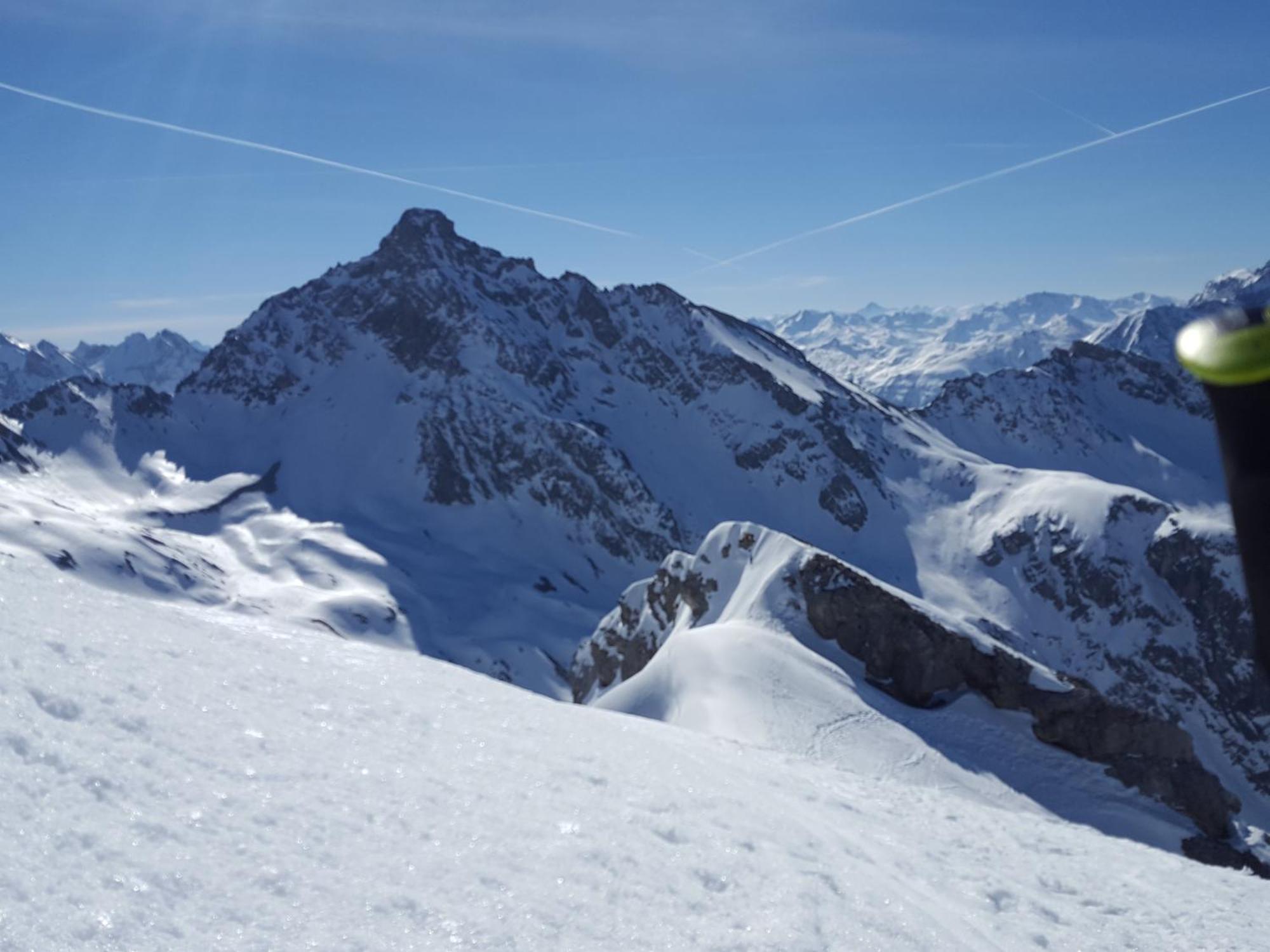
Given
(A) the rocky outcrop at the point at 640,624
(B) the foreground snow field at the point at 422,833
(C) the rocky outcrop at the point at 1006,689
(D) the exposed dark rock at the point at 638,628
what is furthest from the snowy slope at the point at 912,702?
(B) the foreground snow field at the point at 422,833

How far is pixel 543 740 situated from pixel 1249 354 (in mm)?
12960

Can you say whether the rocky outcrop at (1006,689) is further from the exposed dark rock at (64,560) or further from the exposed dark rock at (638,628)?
the exposed dark rock at (64,560)

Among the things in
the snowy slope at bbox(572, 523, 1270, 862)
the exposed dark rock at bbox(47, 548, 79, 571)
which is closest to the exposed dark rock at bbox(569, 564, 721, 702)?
the snowy slope at bbox(572, 523, 1270, 862)

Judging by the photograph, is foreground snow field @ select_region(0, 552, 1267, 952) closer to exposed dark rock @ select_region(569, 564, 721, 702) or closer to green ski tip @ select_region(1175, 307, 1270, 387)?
green ski tip @ select_region(1175, 307, 1270, 387)

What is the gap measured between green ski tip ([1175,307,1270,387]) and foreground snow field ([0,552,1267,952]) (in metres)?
7.44

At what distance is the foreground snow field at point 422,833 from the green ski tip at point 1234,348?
7443 mm

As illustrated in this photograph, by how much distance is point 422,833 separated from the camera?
32.0ft

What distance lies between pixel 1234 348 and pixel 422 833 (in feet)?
29.9

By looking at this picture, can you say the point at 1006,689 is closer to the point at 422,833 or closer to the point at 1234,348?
the point at 422,833

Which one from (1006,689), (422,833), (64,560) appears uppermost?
(422,833)

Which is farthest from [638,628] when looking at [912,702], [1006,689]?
[1006,689]

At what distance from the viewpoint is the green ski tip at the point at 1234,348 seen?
292 centimetres

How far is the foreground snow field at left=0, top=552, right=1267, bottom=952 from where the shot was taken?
7605mm

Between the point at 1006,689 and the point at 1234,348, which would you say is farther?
the point at 1006,689
